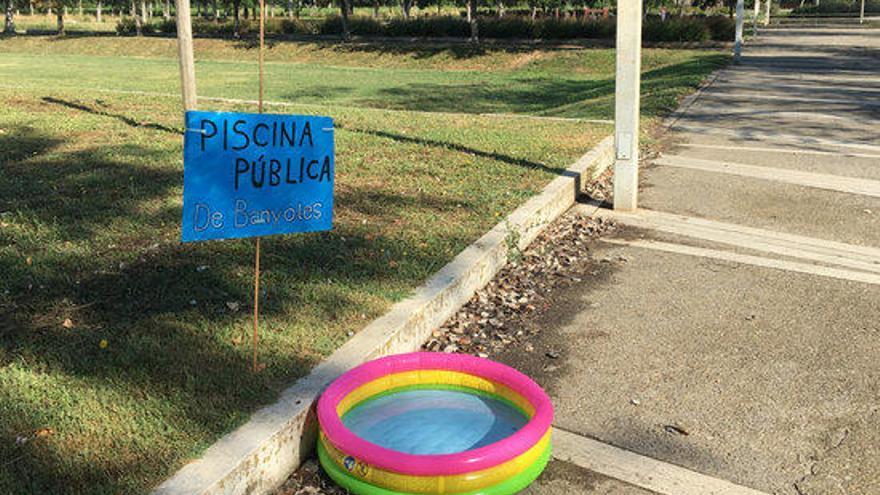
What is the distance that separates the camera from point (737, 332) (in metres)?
4.86

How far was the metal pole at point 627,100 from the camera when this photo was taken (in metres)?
7.09

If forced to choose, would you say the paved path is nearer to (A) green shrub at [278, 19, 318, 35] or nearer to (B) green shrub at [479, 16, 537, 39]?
(B) green shrub at [479, 16, 537, 39]

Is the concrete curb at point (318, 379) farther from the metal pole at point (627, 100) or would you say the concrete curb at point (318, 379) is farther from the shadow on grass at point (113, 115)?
the shadow on grass at point (113, 115)

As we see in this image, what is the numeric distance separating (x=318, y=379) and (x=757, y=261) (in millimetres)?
3991

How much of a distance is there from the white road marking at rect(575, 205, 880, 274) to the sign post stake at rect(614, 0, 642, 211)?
280 millimetres

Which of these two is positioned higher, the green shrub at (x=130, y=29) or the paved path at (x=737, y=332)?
the green shrub at (x=130, y=29)

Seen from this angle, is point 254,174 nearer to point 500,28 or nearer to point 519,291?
point 519,291

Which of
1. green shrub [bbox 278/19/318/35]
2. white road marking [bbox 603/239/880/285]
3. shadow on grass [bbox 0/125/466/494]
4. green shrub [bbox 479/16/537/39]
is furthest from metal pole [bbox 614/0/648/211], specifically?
green shrub [bbox 278/19/318/35]

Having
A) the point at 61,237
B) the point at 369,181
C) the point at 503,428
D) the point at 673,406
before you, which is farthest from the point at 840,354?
the point at 61,237

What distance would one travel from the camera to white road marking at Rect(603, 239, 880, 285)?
19.2 ft

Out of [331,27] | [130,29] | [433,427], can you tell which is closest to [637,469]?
[433,427]

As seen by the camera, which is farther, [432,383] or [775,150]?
[775,150]

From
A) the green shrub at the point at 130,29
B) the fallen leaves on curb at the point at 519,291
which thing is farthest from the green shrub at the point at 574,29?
the fallen leaves on curb at the point at 519,291

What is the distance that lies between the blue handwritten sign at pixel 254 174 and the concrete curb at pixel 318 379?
69cm
